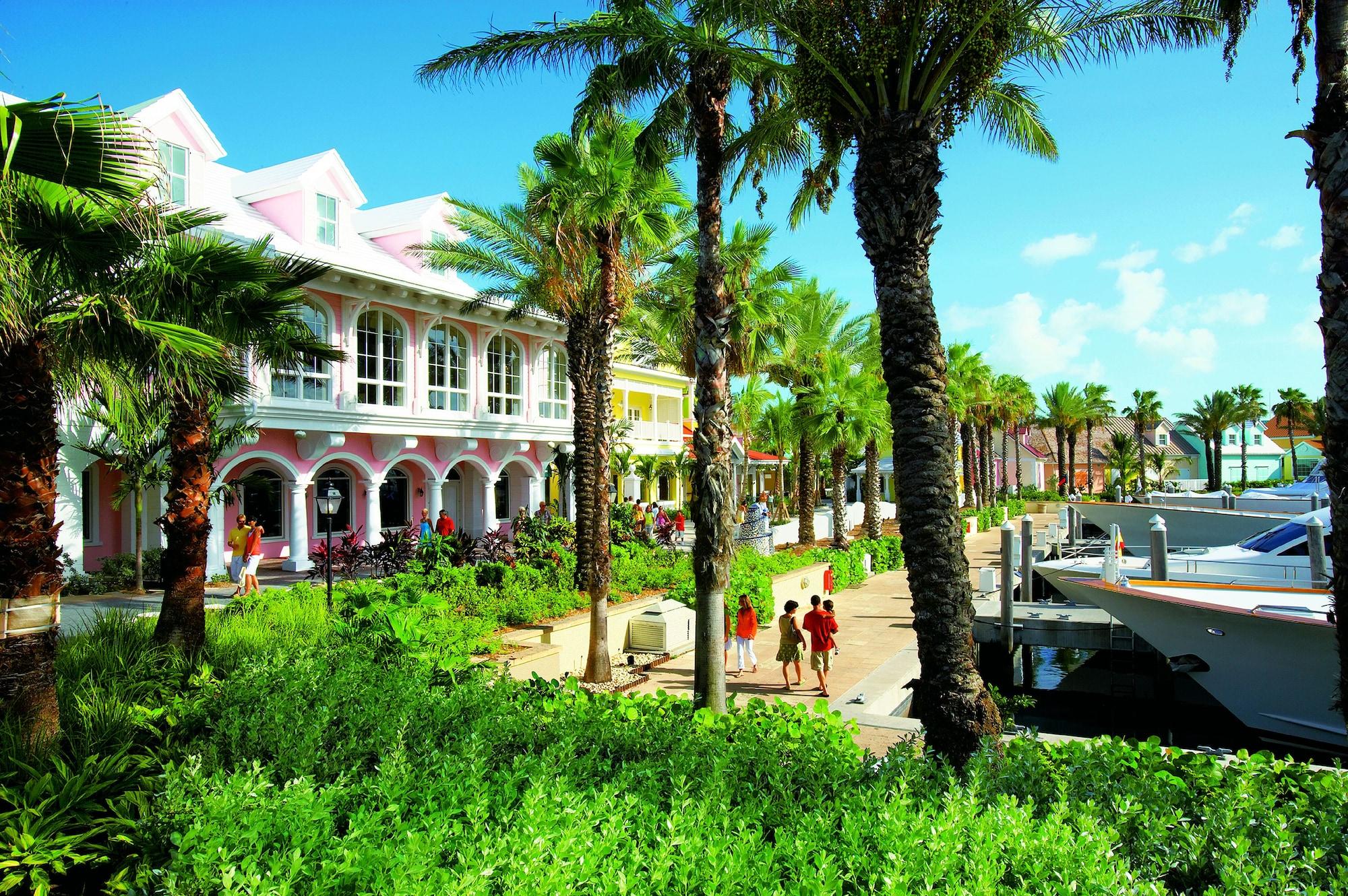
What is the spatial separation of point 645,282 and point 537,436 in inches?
385

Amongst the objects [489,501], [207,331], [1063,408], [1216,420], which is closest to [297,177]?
[489,501]

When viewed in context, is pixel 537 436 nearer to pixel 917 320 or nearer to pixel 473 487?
pixel 473 487

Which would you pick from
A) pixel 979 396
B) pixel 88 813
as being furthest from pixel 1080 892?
pixel 979 396


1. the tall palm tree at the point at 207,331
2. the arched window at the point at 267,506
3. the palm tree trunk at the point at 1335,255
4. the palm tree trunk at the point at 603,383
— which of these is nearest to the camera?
the palm tree trunk at the point at 1335,255

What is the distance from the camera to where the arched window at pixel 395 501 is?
2508 centimetres

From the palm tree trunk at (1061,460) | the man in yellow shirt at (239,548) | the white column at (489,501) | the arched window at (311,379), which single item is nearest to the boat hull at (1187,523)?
the white column at (489,501)

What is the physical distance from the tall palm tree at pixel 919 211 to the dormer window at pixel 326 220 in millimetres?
17251

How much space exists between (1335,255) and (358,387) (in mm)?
20103

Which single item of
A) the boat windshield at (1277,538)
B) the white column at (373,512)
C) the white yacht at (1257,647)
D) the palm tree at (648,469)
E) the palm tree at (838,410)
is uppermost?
the palm tree at (838,410)

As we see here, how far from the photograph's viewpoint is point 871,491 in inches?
1155

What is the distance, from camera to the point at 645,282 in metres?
17.3

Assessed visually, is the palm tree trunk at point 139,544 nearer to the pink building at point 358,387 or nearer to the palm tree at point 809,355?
the pink building at point 358,387

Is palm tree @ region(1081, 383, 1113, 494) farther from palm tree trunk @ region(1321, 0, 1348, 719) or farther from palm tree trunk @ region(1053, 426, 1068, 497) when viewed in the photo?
palm tree trunk @ region(1321, 0, 1348, 719)

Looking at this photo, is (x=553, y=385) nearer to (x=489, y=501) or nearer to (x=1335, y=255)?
(x=489, y=501)
